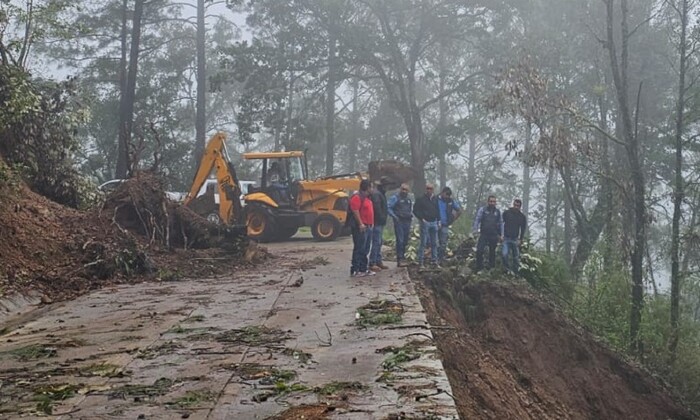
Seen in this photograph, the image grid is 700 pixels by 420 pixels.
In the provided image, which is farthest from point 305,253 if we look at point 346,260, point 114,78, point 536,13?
point 114,78

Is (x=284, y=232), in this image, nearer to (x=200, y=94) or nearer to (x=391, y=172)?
(x=391, y=172)

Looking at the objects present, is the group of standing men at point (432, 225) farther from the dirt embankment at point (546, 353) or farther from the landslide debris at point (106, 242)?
the landslide debris at point (106, 242)

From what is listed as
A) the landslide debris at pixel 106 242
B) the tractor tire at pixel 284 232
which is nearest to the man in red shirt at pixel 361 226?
the landslide debris at pixel 106 242

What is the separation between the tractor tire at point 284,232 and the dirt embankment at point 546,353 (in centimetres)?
1039

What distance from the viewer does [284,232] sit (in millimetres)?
26359

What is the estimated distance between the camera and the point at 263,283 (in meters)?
15.1

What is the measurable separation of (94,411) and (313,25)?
29.5 meters

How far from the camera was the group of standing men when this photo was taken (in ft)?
53.5

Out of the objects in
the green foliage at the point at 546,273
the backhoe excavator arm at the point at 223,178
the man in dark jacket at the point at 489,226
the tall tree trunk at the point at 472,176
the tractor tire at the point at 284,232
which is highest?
the tall tree trunk at the point at 472,176

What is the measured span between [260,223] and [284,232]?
0.91 m

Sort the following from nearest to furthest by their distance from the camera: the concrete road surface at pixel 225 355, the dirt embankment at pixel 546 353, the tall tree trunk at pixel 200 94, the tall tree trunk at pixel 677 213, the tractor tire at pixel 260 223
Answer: the concrete road surface at pixel 225 355 → the dirt embankment at pixel 546 353 → the tall tree trunk at pixel 677 213 → the tractor tire at pixel 260 223 → the tall tree trunk at pixel 200 94

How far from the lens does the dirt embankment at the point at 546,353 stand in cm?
1396

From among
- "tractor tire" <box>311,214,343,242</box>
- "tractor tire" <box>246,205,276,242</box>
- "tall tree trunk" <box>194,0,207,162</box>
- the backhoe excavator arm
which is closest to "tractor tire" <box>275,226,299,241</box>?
"tractor tire" <box>246,205,276,242</box>

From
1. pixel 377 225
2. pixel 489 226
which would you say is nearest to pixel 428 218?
pixel 489 226
